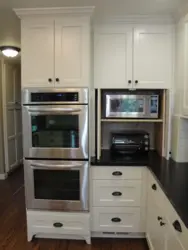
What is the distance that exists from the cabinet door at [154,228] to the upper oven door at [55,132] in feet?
2.54

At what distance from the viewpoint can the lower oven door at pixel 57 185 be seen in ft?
7.18

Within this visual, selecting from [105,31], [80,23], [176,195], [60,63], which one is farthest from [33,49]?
[176,195]

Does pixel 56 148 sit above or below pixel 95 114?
below

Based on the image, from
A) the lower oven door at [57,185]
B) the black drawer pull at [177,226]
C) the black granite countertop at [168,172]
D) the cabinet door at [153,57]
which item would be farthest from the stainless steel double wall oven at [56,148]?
the black drawer pull at [177,226]

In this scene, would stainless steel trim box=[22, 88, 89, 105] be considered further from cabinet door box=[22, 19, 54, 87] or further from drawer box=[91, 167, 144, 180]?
drawer box=[91, 167, 144, 180]

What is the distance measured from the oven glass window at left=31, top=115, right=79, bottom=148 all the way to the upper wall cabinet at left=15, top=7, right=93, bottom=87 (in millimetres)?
338

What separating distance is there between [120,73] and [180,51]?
2.07ft

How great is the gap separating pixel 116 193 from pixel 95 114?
→ 89 cm

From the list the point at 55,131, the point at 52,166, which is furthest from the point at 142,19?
the point at 52,166

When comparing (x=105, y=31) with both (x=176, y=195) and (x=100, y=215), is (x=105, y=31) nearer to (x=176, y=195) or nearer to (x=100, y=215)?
(x=176, y=195)

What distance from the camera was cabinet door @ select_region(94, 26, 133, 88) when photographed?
7.64 ft

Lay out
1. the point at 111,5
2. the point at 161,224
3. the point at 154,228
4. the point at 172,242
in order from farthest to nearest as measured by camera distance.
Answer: the point at 111,5 < the point at 154,228 < the point at 161,224 < the point at 172,242

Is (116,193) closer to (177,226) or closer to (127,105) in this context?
(127,105)

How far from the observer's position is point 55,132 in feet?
7.22
